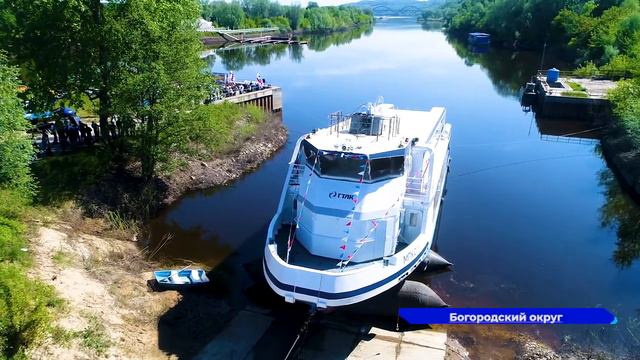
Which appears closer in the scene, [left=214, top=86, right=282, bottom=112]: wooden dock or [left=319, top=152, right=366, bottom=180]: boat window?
[left=319, top=152, right=366, bottom=180]: boat window

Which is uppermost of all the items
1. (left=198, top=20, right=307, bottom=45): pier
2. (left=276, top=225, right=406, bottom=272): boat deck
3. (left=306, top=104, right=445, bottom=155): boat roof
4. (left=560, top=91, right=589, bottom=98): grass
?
(left=198, top=20, right=307, bottom=45): pier

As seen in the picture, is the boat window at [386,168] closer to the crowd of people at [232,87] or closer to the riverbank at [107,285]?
the riverbank at [107,285]

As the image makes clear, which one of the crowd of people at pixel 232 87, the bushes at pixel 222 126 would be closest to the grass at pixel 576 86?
the crowd of people at pixel 232 87

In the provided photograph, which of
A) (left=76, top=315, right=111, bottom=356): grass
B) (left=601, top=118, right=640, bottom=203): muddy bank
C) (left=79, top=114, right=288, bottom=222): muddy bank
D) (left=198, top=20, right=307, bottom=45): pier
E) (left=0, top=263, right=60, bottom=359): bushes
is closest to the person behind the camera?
(left=0, top=263, right=60, bottom=359): bushes

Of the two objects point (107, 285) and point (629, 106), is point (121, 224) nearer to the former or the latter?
point (107, 285)

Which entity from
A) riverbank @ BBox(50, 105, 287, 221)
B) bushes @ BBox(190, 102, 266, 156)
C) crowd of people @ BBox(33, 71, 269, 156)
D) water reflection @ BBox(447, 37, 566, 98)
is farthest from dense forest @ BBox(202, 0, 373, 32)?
crowd of people @ BBox(33, 71, 269, 156)

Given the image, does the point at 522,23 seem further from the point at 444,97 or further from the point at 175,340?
the point at 175,340

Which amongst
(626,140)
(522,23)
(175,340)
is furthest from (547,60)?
(175,340)

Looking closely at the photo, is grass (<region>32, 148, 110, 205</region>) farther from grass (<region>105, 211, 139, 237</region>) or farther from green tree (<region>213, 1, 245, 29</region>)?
green tree (<region>213, 1, 245, 29</region>)
